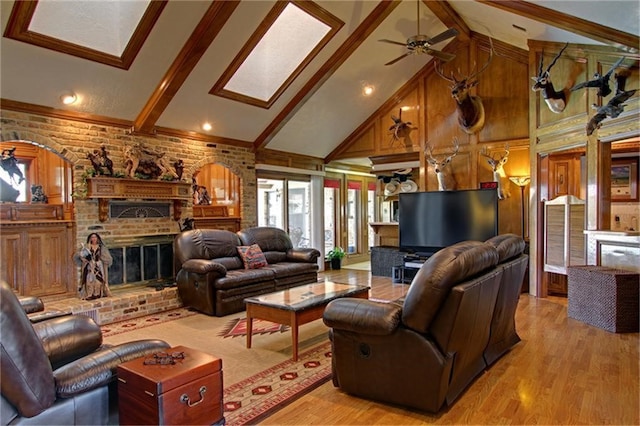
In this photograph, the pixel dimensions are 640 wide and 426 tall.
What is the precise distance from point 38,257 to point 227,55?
12.3ft

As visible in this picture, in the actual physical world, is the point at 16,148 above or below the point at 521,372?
above

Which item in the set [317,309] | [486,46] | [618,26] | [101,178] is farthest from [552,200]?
[101,178]

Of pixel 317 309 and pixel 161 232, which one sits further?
pixel 161 232

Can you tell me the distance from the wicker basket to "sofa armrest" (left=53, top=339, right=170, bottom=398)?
4508 millimetres

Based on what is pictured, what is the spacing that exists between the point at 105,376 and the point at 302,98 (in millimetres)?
6003

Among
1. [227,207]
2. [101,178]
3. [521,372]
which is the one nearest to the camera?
[521,372]

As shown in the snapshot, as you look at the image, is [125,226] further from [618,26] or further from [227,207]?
[618,26]

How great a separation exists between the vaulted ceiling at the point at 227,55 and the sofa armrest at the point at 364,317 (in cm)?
344

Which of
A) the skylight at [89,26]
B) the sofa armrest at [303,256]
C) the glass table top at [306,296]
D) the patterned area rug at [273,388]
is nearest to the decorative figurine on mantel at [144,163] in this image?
the skylight at [89,26]

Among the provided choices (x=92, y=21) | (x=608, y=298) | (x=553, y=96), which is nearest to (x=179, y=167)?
(x=92, y=21)

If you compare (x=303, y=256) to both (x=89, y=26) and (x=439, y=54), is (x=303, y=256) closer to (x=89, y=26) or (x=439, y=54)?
(x=439, y=54)

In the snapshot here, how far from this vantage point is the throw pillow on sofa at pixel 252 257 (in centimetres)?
601

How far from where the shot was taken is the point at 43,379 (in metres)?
1.73

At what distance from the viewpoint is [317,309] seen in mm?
3768
